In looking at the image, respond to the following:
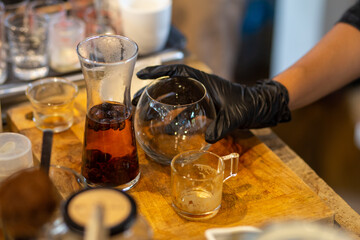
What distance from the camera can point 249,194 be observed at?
92 centimetres

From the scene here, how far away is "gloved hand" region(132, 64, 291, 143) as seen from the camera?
0.99 meters

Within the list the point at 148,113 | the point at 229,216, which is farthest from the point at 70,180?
the point at 229,216

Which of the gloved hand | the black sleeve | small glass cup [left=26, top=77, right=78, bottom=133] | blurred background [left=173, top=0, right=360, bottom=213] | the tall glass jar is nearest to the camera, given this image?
the tall glass jar

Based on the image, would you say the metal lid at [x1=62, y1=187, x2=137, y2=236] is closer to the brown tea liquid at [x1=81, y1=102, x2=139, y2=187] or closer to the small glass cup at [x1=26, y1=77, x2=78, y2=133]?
the brown tea liquid at [x1=81, y1=102, x2=139, y2=187]

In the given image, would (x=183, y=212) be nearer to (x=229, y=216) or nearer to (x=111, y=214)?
(x=229, y=216)

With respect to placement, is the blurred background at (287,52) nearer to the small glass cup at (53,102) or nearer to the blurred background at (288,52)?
the blurred background at (288,52)

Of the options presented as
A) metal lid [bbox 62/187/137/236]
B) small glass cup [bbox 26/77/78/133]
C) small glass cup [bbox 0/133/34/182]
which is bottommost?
small glass cup [bbox 26/77/78/133]

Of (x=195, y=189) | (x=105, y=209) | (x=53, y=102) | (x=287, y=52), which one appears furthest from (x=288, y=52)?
(x=105, y=209)

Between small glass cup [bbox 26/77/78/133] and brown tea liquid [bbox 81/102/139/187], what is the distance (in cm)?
23

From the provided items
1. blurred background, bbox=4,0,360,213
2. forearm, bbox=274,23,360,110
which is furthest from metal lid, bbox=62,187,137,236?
blurred background, bbox=4,0,360,213

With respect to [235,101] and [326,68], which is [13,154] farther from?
[326,68]

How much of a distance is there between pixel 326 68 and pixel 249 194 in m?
0.47

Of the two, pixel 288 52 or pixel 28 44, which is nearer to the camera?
pixel 28 44

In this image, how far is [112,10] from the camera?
4.70 feet
